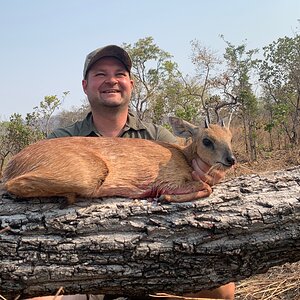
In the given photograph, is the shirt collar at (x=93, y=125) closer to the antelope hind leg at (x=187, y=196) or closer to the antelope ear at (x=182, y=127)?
the antelope ear at (x=182, y=127)

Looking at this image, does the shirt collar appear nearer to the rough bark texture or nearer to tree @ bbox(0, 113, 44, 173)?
the rough bark texture

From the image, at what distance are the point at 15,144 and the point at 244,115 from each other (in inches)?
417

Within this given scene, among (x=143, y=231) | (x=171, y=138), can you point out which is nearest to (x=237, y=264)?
(x=143, y=231)

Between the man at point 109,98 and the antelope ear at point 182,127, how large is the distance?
0.87 meters

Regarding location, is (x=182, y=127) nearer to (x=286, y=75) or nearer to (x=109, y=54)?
(x=109, y=54)

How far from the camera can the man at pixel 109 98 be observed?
5500mm

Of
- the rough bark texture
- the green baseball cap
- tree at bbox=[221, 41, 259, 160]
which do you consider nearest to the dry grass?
the rough bark texture

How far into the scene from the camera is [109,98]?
549 cm

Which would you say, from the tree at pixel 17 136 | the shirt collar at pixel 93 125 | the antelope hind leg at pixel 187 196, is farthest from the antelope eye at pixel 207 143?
the tree at pixel 17 136

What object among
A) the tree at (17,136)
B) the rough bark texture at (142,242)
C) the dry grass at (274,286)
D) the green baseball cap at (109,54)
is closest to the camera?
the rough bark texture at (142,242)

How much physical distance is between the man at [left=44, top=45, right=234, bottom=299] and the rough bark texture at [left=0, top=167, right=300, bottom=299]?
2.22m

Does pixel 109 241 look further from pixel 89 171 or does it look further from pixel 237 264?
pixel 237 264

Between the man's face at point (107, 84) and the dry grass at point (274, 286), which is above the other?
the man's face at point (107, 84)

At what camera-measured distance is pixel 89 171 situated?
370 centimetres
